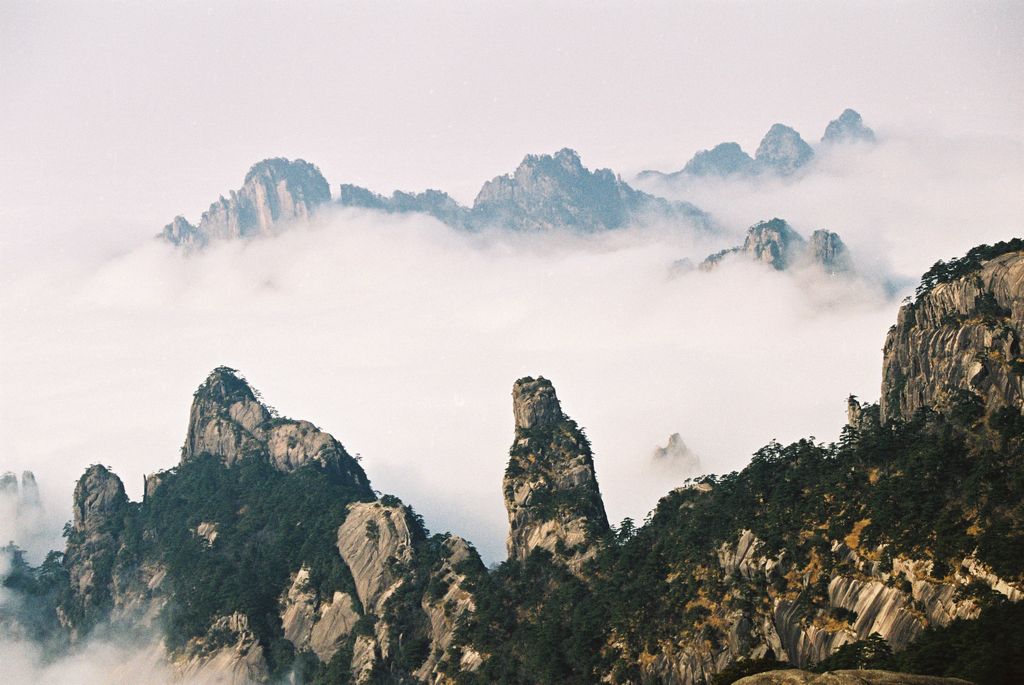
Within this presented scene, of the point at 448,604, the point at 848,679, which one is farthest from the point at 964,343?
the point at 448,604

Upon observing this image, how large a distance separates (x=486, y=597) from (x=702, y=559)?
146 feet

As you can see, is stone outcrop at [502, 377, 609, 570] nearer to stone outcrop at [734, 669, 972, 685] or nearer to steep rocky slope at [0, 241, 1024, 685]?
steep rocky slope at [0, 241, 1024, 685]

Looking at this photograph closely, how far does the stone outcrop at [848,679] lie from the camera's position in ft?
229

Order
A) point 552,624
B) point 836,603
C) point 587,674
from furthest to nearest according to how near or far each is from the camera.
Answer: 1. point 552,624
2. point 587,674
3. point 836,603

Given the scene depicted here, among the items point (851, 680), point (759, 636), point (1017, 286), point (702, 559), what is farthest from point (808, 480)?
point (851, 680)

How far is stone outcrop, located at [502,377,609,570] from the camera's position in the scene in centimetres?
18438

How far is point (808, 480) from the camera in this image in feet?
506

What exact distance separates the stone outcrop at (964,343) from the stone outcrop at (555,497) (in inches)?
2210

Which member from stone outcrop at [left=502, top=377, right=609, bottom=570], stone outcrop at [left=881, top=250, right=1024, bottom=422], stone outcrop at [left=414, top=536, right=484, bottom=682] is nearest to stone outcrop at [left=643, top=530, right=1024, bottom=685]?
stone outcrop at [left=881, top=250, right=1024, bottom=422]

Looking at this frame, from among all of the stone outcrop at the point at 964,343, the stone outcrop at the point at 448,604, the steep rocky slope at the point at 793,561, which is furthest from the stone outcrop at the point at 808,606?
the stone outcrop at the point at 448,604

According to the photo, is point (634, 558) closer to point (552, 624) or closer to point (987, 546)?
point (552, 624)

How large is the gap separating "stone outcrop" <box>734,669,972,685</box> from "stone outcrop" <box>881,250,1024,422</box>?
2923 inches

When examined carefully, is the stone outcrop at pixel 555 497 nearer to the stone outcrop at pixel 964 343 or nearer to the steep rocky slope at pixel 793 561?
the steep rocky slope at pixel 793 561

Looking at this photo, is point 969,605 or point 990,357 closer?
point 969,605
